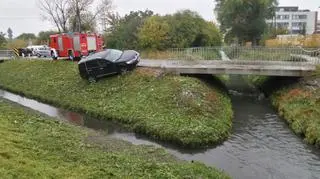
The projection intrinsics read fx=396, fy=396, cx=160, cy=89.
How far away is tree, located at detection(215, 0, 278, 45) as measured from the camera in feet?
221

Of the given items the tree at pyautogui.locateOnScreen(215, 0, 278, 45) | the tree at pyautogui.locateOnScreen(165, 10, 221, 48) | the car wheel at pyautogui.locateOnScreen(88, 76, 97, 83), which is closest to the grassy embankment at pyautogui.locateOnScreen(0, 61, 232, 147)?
the car wheel at pyautogui.locateOnScreen(88, 76, 97, 83)

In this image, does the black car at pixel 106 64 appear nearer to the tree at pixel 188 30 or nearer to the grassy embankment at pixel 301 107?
the grassy embankment at pixel 301 107

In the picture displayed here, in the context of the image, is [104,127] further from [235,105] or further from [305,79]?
[305,79]

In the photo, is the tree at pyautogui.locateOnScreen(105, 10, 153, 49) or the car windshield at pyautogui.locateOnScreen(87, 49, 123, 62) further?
the tree at pyautogui.locateOnScreen(105, 10, 153, 49)

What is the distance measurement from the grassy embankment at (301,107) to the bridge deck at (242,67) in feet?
3.29

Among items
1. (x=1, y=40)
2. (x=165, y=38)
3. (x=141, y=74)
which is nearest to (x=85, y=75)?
(x=141, y=74)

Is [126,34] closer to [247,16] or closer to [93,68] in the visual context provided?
[247,16]

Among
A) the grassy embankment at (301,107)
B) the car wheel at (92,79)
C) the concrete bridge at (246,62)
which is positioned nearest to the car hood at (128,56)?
the concrete bridge at (246,62)

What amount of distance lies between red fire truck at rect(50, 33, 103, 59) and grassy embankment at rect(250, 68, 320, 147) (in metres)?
18.9

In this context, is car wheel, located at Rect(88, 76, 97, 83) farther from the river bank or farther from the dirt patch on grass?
the river bank

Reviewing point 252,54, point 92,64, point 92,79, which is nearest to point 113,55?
point 92,64

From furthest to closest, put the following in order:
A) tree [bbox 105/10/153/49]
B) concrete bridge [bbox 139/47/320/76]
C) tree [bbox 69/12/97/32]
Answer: tree [bbox 69/12/97/32] < tree [bbox 105/10/153/49] < concrete bridge [bbox 139/47/320/76]

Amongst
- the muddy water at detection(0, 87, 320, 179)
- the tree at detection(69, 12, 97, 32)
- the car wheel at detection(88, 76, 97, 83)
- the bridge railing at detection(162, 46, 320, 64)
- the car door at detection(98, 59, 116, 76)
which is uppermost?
the tree at detection(69, 12, 97, 32)

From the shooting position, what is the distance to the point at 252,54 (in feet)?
102
